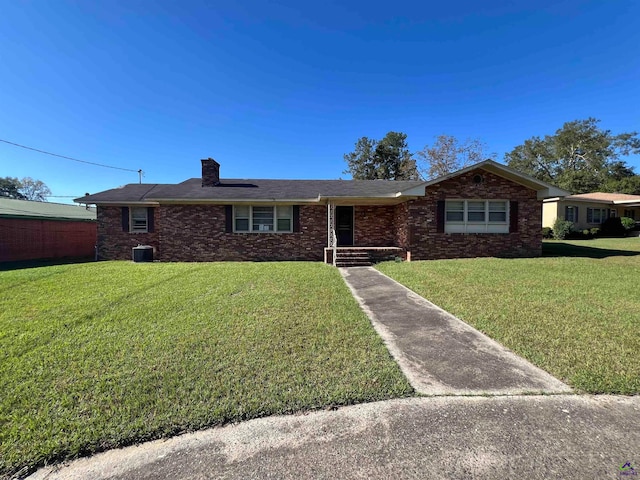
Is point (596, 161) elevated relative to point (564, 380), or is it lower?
elevated

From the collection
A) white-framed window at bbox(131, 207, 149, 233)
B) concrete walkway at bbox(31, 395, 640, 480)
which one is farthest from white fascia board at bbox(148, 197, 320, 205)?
concrete walkway at bbox(31, 395, 640, 480)

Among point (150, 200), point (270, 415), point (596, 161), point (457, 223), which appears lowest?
point (270, 415)

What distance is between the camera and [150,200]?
461 inches

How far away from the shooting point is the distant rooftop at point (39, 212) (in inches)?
521

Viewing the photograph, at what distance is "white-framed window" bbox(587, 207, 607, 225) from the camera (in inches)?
922

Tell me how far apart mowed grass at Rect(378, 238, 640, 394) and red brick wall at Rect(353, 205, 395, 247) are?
3286mm

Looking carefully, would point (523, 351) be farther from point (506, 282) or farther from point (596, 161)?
point (596, 161)

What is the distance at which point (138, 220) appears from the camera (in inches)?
512

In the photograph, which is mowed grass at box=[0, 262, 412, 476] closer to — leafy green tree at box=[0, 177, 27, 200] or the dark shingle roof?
the dark shingle roof

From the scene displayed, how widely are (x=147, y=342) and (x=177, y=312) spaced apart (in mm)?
1256

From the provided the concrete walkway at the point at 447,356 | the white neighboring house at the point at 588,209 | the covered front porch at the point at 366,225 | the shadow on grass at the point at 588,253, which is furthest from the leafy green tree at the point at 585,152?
the concrete walkway at the point at 447,356

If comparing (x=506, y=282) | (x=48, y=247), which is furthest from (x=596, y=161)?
(x=48, y=247)

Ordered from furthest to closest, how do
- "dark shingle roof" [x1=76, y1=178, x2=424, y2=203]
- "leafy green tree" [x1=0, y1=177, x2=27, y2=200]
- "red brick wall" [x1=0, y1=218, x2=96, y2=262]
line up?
"leafy green tree" [x1=0, y1=177, x2=27, y2=200] < "red brick wall" [x1=0, y1=218, x2=96, y2=262] < "dark shingle roof" [x1=76, y1=178, x2=424, y2=203]

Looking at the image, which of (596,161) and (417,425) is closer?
(417,425)
